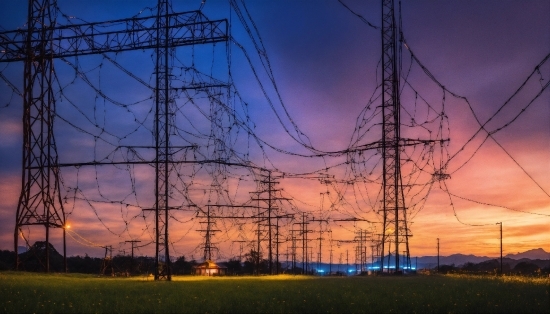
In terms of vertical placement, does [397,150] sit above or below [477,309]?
above

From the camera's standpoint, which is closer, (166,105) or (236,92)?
→ (236,92)

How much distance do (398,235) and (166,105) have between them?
19.2 meters

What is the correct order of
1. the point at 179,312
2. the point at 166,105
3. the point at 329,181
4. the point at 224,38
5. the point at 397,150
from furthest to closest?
1. the point at 329,181
2. the point at 397,150
3. the point at 166,105
4. the point at 224,38
5. the point at 179,312

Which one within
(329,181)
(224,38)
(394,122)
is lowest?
(329,181)

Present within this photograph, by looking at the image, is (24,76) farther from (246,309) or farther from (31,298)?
(246,309)

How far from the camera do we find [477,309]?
1803 centimetres

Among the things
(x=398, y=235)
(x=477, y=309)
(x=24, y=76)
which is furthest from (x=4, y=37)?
(x=477, y=309)

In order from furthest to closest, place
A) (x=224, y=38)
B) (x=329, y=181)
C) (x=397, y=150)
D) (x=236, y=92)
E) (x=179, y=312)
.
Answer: (x=329, y=181) → (x=397, y=150) → (x=236, y=92) → (x=224, y=38) → (x=179, y=312)

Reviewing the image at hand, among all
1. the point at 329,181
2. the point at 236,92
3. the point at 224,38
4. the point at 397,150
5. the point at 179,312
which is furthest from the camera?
the point at 329,181

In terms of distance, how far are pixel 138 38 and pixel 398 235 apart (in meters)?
23.0

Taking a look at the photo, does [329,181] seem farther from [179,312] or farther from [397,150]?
[179,312]

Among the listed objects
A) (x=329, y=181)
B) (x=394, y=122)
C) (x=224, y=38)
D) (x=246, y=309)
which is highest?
(x=224, y=38)

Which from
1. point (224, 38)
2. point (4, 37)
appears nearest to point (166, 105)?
point (224, 38)

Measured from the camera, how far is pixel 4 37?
43281 millimetres
